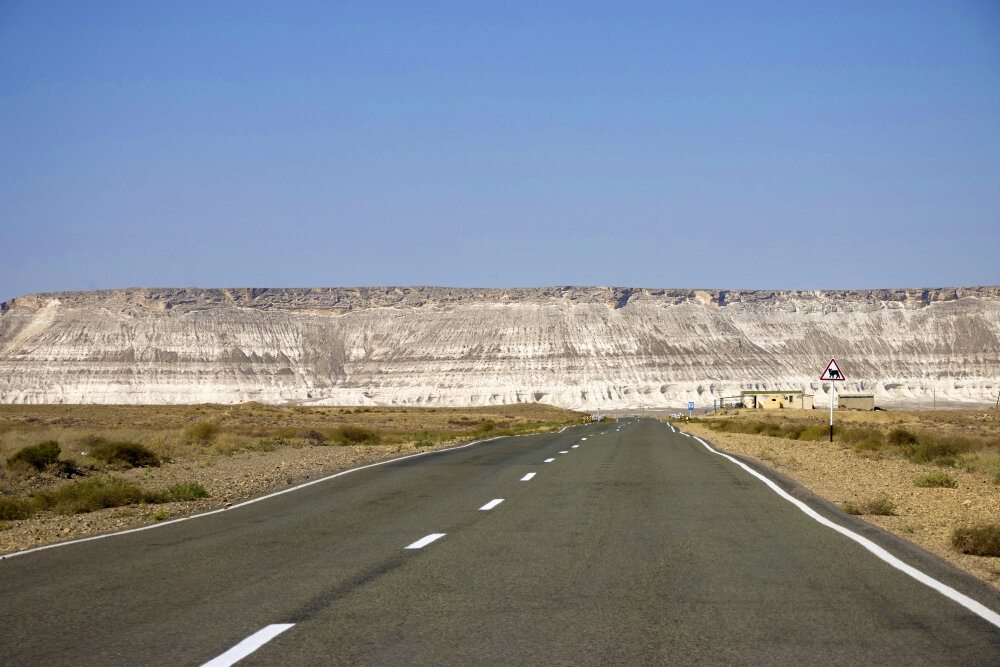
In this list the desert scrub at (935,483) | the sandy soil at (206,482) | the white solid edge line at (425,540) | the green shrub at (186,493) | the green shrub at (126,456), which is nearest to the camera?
the white solid edge line at (425,540)

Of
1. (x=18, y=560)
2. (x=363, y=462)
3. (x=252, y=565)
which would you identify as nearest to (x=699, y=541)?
(x=252, y=565)

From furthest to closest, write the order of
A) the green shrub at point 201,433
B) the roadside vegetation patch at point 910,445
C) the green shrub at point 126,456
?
the green shrub at point 201,433 → the roadside vegetation patch at point 910,445 → the green shrub at point 126,456

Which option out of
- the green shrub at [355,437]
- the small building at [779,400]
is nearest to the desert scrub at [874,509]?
the green shrub at [355,437]

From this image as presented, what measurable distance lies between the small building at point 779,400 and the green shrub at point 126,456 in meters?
93.9

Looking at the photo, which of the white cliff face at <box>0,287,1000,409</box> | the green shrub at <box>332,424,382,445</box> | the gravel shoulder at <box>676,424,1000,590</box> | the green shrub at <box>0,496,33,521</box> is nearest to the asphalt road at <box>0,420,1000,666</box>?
the gravel shoulder at <box>676,424,1000,590</box>

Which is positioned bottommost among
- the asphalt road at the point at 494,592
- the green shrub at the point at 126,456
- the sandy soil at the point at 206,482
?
the sandy soil at the point at 206,482

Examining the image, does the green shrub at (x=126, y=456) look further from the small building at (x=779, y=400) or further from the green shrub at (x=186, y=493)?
the small building at (x=779, y=400)

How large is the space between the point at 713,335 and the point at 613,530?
139 metres

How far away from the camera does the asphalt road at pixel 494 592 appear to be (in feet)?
20.0

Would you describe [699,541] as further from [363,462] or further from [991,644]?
[363,462]

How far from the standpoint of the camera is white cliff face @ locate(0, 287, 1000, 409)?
13488 cm

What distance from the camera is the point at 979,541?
10039mm

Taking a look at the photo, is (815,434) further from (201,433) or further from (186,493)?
(186,493)

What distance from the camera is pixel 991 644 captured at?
6.09 m
